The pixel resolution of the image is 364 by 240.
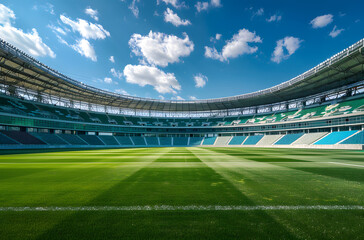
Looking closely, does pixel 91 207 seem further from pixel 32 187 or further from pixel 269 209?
pixel 269 209

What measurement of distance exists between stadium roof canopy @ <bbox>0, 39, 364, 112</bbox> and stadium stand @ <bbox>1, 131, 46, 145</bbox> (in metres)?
11.3

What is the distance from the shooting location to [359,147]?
26344 millimetres

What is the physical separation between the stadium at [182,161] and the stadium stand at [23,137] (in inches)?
7.6

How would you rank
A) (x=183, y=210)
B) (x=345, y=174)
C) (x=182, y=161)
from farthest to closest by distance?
1. (x=182, y=161)
2. (x=345, y=174)
3. (x=183, y=210)

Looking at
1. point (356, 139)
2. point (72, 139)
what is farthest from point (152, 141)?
point (356, 139)

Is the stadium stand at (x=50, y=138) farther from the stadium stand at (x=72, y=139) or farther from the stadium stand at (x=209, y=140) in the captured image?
the stadium stand at (x=209, y=140)

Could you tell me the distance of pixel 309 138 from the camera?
123 feet

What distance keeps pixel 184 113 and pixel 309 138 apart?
4522 cm

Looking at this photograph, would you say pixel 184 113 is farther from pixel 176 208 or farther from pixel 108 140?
pixel 176 208

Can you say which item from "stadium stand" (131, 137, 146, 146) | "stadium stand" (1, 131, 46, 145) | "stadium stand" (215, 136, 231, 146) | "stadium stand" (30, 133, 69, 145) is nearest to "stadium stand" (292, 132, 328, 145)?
"stadium stand" (215, 136, 231, 146)

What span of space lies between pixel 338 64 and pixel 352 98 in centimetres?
1549

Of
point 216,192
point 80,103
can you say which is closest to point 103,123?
point 80,103

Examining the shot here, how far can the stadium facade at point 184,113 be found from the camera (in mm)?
30578

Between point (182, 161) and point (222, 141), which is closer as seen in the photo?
point (182, 161)
